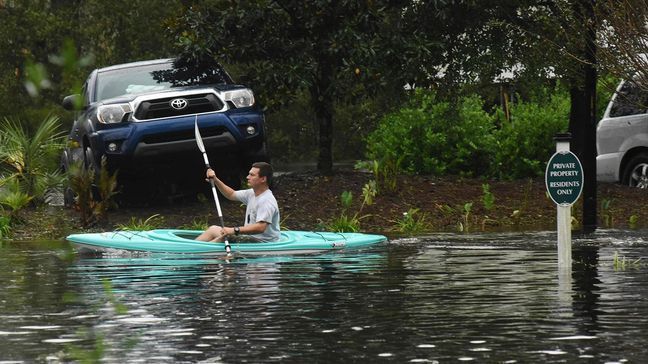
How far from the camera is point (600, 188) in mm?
23547

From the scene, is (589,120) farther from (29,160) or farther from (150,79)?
(29,160)

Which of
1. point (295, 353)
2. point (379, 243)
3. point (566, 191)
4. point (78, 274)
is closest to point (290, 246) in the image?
point (379, 243)

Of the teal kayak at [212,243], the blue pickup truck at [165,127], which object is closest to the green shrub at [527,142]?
the blue pickup truck at [165,127]

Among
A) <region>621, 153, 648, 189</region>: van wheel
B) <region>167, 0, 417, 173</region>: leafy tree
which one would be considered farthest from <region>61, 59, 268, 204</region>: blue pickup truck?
<region>621, 153, 648, 189</region>: van wheel

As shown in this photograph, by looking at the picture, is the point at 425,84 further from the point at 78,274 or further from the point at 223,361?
the point at 223,361

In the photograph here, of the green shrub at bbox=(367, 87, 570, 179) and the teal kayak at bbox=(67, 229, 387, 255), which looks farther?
the green shrub at bbox=(367, 87, 570, 179)

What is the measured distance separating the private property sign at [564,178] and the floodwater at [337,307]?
26.9 inches

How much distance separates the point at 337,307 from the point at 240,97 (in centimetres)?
1046

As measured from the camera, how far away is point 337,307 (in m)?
11.3

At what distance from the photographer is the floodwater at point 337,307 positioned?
8.88 meters

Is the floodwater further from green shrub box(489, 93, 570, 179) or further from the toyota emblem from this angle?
green shrub box(489, 93, 570, 179)

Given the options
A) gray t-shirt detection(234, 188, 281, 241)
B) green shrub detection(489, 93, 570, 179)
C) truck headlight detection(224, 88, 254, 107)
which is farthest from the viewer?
green shrub detection(489, 93, 570, 179)

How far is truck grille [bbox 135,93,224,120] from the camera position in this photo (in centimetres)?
2095

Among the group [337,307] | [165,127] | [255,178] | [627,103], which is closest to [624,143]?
[627,103]
